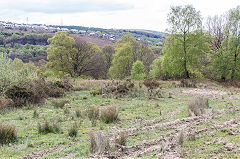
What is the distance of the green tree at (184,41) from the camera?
A: 3234cm

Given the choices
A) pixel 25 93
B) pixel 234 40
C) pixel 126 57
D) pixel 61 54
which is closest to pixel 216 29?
pixel 234 40

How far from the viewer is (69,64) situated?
129 ft

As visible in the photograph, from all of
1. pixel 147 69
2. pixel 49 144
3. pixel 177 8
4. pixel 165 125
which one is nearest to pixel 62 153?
pixel 49 144

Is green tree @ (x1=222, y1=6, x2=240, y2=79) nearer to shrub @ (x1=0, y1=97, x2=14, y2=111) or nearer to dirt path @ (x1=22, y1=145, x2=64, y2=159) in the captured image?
shrub @ (x1=0, y1=97, x2=14, y2=111)

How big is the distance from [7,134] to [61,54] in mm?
33699

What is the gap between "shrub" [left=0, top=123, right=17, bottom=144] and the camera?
22.1 ft

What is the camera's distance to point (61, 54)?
39.1 m

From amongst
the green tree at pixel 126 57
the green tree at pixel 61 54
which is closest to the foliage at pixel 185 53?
the green tree at pixel 126 57

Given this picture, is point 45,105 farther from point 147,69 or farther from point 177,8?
point 147,69

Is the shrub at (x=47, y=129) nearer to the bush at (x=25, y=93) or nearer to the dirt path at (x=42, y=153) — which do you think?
the dirt path at (x=42, y=153)

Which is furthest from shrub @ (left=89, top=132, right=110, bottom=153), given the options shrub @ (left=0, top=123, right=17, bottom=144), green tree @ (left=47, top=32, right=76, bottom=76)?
green tree @ (left=47, top=32, right=76, bottom=76)

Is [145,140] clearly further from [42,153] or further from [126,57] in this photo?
[126,57]

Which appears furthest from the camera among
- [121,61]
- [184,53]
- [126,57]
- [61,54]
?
[121,61]

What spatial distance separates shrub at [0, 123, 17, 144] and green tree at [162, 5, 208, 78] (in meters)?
29.2
